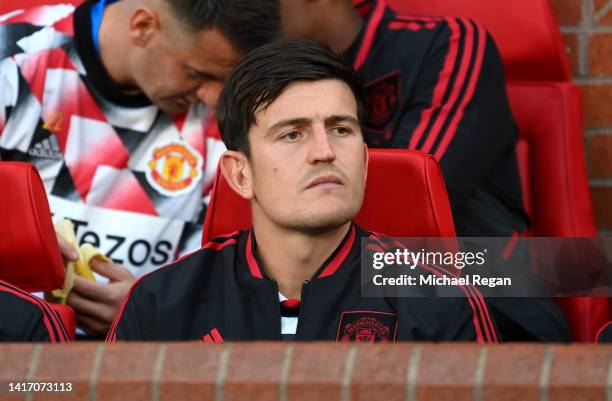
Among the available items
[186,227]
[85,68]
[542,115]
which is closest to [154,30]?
[85,68]

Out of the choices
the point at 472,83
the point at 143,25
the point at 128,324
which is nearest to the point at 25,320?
the point at 128,324

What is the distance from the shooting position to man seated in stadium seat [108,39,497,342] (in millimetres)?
1618

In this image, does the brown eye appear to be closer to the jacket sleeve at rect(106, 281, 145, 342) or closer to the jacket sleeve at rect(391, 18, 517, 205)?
the jacket sleeve at rect(106, 281, 145, 342)

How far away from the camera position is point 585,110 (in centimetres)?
267

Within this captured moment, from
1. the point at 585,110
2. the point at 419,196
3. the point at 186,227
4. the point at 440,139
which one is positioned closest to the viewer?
the point at 419,196

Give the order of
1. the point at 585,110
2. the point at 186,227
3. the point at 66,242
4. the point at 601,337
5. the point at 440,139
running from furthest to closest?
the point at 585,110 → the point at 186,227 → the point at 440,139 → the point at 66,242 → the point at 601,337

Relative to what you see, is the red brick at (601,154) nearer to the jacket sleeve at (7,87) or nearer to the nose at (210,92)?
the nose at (210,92)

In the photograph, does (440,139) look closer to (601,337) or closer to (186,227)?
(186,227)

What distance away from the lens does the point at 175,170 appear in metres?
2.44

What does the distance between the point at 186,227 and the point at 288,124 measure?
78 centimetres

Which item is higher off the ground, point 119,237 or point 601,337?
point 601,337

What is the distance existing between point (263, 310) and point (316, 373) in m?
0.72

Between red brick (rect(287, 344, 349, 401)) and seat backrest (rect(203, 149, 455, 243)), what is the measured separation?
843 mm

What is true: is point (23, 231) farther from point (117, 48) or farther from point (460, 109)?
point (460, 109)
